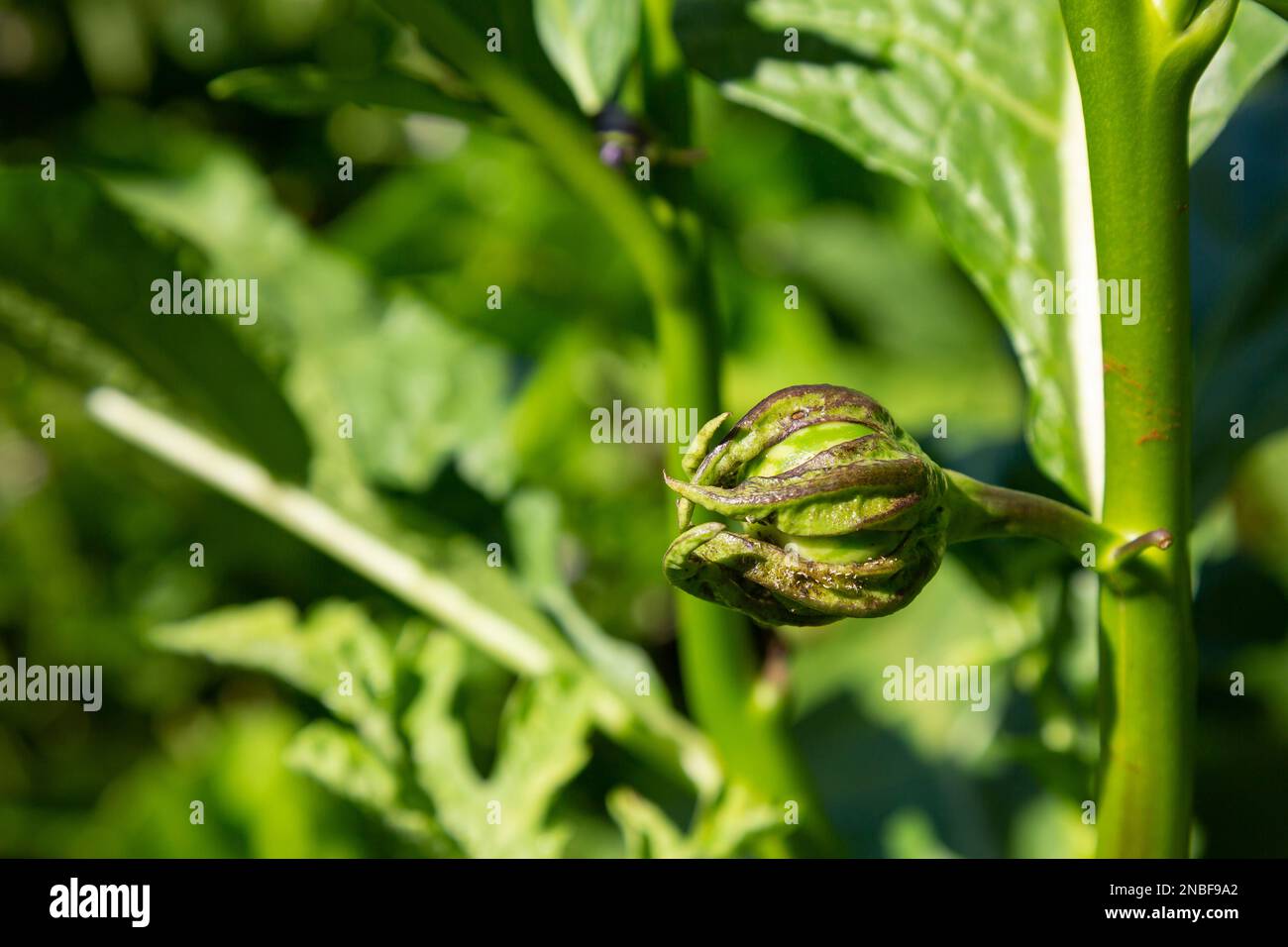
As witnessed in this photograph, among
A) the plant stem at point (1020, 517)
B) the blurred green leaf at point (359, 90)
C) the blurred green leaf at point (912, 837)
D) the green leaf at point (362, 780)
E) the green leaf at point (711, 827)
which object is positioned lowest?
the blurred green leaf at point (912, 837)

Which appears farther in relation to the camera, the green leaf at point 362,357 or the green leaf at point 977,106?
the green leaf at point 362,357

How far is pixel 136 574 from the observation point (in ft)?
6.30

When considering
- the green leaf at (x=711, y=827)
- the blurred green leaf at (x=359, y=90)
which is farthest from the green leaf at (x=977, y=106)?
the green leaf at (x=711, y=827)

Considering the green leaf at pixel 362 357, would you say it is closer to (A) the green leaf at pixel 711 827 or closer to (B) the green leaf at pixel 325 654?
(B) the green leaf at pixel 325 654

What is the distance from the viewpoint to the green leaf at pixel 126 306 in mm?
1049

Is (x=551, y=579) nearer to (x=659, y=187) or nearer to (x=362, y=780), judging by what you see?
(x=362, y=780)

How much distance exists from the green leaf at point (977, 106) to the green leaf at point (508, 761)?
0.43 metres

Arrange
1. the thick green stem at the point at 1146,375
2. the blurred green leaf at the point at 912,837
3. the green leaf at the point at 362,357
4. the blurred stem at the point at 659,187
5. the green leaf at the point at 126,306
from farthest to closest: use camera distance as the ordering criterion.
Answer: the green leaf at the point at 362,357, the blurred green leaf at the point at 912,837, the green leaf at the point at 126,306, the blurred stem at the point at 659,187, the thick green stem at the point at 1146,375

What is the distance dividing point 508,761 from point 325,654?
0.56 feet

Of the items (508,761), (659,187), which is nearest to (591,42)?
(659,187)

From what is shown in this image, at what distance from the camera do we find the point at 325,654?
1.02m

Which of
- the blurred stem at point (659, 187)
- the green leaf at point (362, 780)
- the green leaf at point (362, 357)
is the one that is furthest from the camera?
the green leaf at point (362, 357)

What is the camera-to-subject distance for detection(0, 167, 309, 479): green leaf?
1049 millimetres

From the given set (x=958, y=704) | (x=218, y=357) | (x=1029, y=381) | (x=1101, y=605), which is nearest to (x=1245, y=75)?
(x=1029, y=381)
